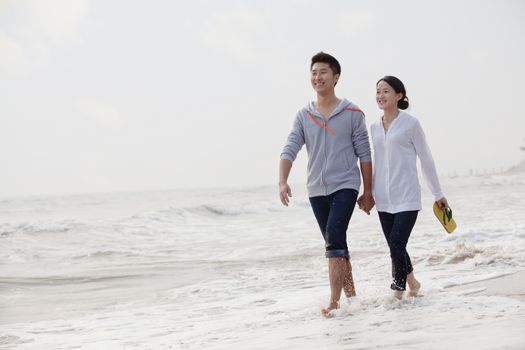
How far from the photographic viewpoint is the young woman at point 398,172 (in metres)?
4.03

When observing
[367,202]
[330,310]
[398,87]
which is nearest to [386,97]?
[398,87]

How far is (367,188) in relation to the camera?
426cm

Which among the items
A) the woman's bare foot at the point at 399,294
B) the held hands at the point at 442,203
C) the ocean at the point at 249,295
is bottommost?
the ocean at the point at 249,295

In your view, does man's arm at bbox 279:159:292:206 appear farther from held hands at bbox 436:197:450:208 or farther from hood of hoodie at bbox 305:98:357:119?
held hands at bbox 436:197:450:208

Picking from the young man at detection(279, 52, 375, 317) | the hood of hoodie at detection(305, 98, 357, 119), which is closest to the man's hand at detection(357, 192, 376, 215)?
the young man at detection(279, 52, 375, 317)

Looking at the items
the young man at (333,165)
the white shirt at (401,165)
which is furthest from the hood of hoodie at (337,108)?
the white shirt at (401,165)

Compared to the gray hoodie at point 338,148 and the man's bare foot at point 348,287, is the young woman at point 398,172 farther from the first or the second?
the man's bare foot at point 348,287

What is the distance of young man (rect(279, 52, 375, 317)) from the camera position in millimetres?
4082

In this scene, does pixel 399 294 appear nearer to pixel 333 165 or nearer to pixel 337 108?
pixel 333 165

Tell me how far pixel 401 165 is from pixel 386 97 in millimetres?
482

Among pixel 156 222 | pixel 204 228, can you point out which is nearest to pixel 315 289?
pixel 204 228

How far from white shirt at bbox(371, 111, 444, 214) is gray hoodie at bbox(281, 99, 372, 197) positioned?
5.4 inches

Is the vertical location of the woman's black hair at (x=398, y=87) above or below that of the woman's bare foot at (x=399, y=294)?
above

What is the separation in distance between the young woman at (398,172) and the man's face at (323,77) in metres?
0.34
